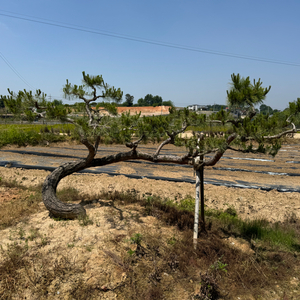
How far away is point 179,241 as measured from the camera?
15.7ft

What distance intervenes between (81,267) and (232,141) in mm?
3622

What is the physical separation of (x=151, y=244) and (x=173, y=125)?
2.59m

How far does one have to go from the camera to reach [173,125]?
523 cm

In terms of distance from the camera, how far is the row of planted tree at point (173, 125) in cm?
412

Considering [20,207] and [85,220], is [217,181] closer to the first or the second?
[85,220]

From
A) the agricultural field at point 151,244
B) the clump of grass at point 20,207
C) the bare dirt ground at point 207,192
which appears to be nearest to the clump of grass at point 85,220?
the agricultural field at point 151,244

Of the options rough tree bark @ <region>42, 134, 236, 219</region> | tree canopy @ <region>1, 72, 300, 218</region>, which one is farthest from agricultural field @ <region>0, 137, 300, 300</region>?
tree canopy @ <region>1, 72, 300, 218</region>

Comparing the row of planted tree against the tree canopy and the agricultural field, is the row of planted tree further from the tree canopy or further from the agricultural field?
the agricultural field

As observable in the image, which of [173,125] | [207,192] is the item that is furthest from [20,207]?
[207,192]

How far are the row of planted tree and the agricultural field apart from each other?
70 cm

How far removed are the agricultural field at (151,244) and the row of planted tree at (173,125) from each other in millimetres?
701

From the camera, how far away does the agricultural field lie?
3521 mm

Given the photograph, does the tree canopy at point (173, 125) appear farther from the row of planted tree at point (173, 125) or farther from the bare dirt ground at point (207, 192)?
the bare dirt ground at point (207, 192)

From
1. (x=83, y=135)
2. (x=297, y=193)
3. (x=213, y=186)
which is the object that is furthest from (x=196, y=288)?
(x=297, y=193)
